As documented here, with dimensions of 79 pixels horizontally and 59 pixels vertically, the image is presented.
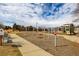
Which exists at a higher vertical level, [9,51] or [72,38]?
[72,38]

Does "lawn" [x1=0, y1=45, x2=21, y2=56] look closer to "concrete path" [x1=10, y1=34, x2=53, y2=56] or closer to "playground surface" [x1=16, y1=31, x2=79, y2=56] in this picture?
"concrete path" [x1=10, y1=34, x2=53, y2=56]

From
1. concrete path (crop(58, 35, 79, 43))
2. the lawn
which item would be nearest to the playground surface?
concrete path (crop(58, 35, 79, 43))

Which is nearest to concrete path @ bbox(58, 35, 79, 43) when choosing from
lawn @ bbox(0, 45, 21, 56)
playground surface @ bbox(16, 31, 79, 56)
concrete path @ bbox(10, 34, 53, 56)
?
playground surface @ bbox(16, 31, 79, 56)

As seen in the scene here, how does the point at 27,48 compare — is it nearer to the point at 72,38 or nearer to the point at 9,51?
the point at 9,51

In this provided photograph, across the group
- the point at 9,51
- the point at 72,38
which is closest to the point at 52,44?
the point at 72,38

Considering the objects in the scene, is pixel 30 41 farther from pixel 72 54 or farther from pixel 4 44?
pixel 72 54

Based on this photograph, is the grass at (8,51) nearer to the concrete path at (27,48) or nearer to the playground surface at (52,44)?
the concrete path at (27,48)

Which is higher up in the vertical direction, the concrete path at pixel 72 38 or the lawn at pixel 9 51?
the concrete path at pixel 72 38

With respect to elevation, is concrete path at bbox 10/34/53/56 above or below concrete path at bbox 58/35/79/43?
below

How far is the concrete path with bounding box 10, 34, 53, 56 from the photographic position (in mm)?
1673

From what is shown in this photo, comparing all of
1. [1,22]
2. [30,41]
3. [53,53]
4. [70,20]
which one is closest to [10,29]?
[1,22]

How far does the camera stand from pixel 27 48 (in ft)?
5.55

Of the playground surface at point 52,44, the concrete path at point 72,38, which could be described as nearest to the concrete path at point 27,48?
the playground surface at point 52,44

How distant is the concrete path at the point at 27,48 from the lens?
1.67 metres
